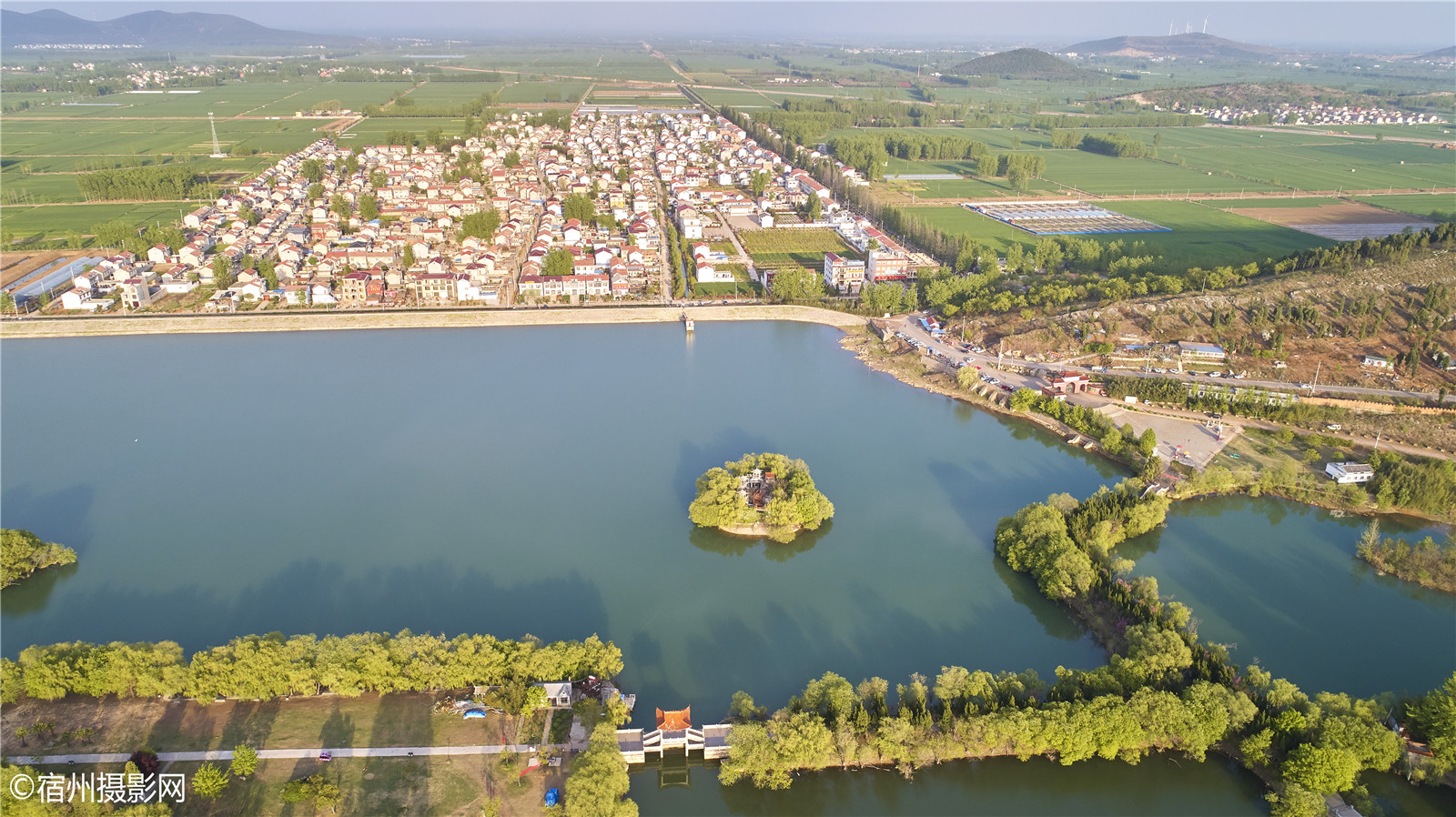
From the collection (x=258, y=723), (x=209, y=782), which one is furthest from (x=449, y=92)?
(x=209, y=782)

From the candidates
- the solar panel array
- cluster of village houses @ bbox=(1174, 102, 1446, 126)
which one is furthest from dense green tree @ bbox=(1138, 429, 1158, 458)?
cluster of village houses @ bbox=(1174, 102, 1446, 126)

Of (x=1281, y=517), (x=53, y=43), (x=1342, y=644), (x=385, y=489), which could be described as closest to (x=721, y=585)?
(x=385, y=489)

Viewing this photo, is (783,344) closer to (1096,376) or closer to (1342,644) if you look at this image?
(1096,376)

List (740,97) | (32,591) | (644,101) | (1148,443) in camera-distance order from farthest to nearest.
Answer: (740,97)
(644,101)
(1148,443)
(32,591)

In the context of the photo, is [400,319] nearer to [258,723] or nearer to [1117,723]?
[258,723]

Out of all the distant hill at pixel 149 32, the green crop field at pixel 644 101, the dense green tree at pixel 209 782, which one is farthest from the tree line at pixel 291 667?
the distant hill at pixel 149 32

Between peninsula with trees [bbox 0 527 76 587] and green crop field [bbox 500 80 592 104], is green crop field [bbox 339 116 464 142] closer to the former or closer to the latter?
green crop field [bbox 500 80 592 104]

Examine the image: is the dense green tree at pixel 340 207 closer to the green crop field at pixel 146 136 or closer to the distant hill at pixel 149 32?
the green crop field at pixel 146 136
